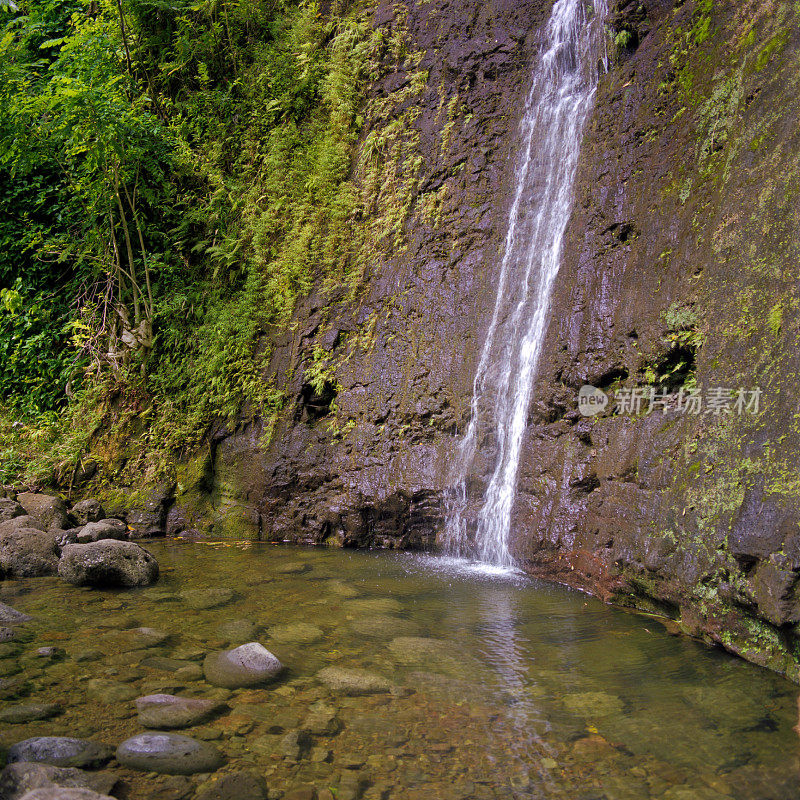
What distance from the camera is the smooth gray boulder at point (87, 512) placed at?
26.0ft

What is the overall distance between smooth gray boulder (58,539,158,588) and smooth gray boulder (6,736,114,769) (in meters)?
2.98

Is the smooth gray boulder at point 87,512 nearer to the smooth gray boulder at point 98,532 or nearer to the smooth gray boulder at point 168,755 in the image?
the smooth gray boulder at point 98,532

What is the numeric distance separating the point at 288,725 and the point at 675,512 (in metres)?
3.09

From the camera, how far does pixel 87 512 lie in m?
7.95

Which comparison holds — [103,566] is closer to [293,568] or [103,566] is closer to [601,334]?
[293,568]

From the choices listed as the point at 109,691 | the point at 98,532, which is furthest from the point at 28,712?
the point at 98,532

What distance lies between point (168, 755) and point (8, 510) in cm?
543

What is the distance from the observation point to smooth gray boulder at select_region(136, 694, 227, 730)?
10.2 feet

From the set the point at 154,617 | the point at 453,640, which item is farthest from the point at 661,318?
the point at 154,617

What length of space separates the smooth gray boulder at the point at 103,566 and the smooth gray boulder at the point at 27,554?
43 centimetres


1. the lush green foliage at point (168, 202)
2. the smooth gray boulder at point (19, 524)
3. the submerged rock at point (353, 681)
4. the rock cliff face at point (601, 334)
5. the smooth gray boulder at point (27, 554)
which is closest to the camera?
the submerged rock at point (353, 681)

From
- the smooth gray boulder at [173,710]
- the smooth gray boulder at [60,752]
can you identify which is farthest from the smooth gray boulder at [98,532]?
the smooth gray boulder at [60,752]

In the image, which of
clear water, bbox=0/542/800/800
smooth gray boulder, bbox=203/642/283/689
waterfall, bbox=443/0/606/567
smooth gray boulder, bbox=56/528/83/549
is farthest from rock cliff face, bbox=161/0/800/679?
smooth gray boulder, bbox=203/642/283/689

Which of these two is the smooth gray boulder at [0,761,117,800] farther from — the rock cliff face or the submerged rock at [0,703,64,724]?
the rock cliff face
